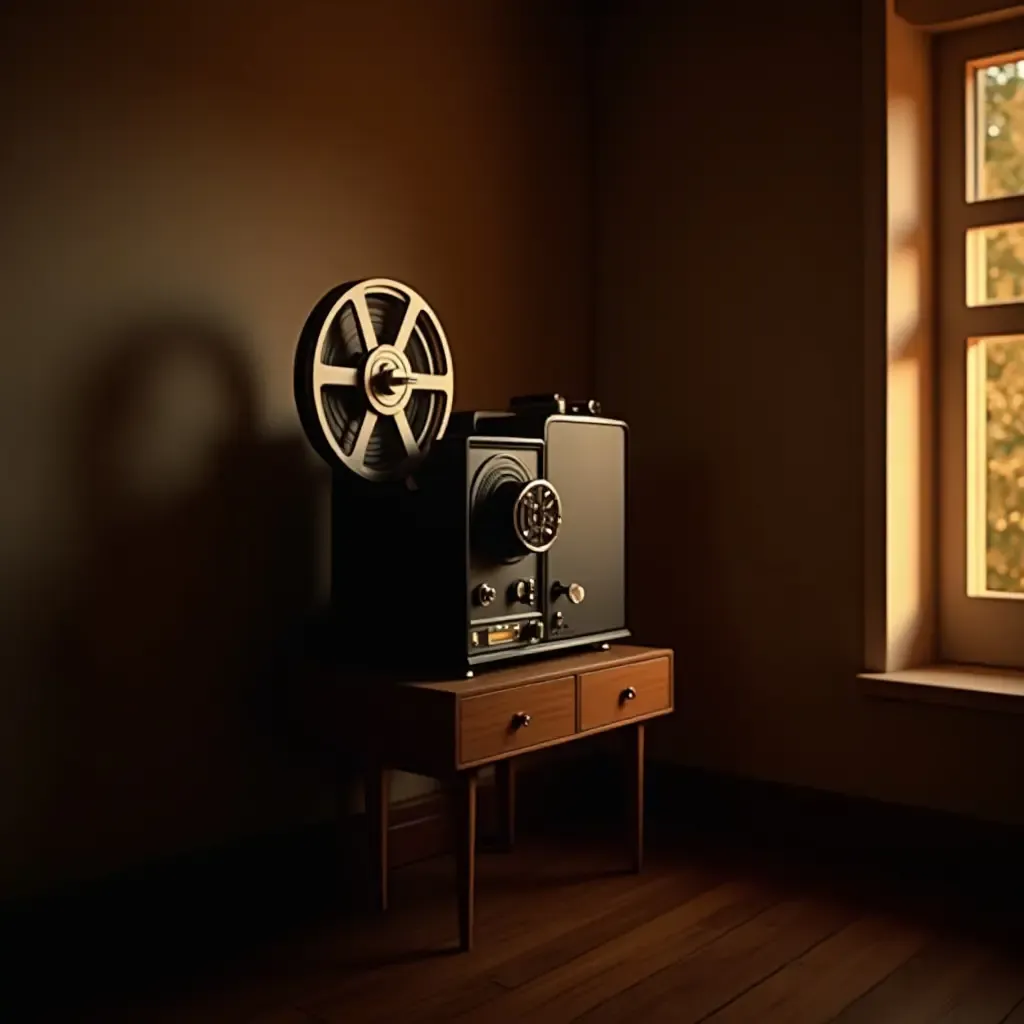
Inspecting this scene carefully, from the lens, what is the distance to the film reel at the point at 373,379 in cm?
232

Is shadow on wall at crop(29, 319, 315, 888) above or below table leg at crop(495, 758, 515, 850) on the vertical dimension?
above

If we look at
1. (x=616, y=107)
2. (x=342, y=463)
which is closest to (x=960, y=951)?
(x=342, y=463)

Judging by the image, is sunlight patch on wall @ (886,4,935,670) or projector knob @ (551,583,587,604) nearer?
projector knob @ (551,583,587,604)

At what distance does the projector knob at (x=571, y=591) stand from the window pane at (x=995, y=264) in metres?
1.23

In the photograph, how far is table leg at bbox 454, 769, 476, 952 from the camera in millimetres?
2250

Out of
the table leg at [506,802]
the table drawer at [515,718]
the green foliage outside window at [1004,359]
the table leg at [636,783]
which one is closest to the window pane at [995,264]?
the green foliage outside window at [1004,359]

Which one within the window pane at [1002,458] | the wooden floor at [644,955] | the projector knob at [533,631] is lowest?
the wooden floor at [644,955]

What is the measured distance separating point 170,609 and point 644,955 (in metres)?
1.13

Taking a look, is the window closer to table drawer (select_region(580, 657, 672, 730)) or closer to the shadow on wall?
table drawer (select_region(580, 657, 672, 730))

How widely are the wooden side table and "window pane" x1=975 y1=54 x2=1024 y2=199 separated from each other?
4.68 feet

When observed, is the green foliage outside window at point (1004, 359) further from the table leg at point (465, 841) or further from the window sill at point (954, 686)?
the table leg at point (465, 841)

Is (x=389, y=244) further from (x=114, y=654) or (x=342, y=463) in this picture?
(x=114, y=654)

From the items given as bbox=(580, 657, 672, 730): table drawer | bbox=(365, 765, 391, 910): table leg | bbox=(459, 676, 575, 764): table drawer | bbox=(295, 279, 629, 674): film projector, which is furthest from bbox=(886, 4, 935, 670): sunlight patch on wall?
bbox=(365, 765, 391, 910): table leg

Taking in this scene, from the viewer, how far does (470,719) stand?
2.22 meters
